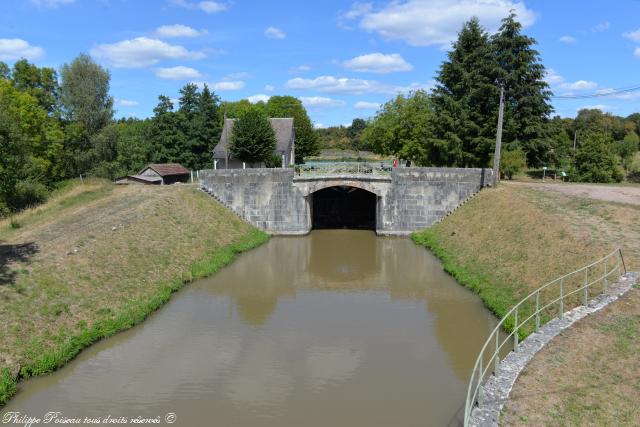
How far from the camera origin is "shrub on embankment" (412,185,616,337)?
58.6 ft

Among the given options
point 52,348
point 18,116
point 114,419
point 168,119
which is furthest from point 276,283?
point 168,119

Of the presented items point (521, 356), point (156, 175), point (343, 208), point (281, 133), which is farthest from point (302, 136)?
point (521, 356)

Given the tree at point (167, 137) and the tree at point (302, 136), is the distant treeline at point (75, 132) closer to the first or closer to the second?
the tree at point (167, 137)

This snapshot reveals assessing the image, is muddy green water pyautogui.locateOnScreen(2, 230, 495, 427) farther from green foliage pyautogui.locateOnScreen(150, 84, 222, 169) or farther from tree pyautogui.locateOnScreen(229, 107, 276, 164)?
green foliage pyautogui.locateOnScreen(150, 84, 222, 169)

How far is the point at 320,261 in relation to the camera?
27172 millimetres

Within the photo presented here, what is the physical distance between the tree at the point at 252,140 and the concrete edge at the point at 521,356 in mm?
35730

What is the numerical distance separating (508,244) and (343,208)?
18.8m

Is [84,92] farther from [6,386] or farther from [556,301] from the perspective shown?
[556,301]

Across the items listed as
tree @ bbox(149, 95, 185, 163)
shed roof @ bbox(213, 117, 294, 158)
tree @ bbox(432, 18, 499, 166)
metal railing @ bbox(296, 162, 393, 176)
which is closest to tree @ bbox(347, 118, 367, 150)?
shed roof @ bbox(213, 117, 294, 158)

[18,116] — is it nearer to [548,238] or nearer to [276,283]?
[276,283]

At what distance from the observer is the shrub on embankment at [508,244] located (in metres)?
17.9

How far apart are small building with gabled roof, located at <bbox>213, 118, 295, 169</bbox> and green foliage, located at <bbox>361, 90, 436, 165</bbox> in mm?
9998

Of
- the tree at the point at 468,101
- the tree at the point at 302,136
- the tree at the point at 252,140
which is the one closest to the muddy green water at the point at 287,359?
the tree at the point at 468,101

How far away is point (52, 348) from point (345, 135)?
4898 inches
